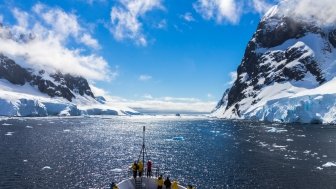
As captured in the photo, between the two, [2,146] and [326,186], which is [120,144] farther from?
[326,186]

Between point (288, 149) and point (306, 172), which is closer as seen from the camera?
point (306, 172)

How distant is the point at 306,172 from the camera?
2847 inches

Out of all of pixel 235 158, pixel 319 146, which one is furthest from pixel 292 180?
pixel 319 146

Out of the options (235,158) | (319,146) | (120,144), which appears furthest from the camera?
(120,144)

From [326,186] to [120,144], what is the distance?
224 feet

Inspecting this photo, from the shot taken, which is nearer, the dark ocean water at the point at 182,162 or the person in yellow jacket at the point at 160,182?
the person in yellow jacket at the point at 160,182

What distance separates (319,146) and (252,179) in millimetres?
50481

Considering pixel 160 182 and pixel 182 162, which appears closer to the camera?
pixel 160 182

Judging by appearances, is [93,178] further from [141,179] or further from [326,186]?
[326,186]

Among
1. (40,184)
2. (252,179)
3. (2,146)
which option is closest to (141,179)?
(40,184)

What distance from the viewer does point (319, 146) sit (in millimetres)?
108688

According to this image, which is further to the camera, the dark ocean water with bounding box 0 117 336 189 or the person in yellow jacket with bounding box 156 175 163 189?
the dark ocean water with bounding box 0 117 336 189

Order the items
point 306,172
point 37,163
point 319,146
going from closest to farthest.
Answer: point 306,172 → point 37,163 → point 319,146

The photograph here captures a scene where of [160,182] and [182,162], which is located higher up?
[160,182]
